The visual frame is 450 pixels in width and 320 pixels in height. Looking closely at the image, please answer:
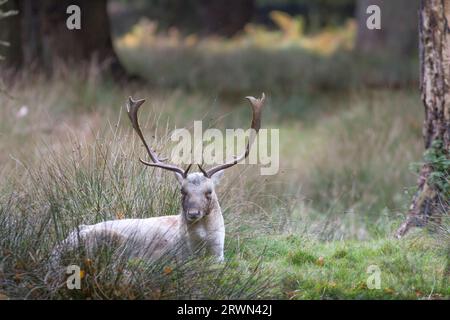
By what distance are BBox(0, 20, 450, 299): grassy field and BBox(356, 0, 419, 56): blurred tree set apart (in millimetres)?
4646

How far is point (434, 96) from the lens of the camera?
28.0 ft

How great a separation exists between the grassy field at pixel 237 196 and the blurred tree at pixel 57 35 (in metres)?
0.99

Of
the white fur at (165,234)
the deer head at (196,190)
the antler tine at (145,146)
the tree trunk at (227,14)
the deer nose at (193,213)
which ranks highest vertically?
the tree trunk at (227,14)

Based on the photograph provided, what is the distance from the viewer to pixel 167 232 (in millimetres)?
6824

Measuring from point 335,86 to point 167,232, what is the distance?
527 inches

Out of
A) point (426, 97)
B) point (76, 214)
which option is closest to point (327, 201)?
point (426, 97)

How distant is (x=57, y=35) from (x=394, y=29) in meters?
9.55

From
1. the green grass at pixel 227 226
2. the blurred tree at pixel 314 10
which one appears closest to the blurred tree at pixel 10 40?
the green grass at pixel 227 226

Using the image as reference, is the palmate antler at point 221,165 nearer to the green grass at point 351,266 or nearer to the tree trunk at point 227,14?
the green grass at point 351,266

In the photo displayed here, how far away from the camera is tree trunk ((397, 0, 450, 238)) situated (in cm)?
843

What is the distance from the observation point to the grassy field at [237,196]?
635cm

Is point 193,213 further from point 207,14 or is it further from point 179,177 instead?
point 207,14

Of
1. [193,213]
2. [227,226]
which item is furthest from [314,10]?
[193,213]
